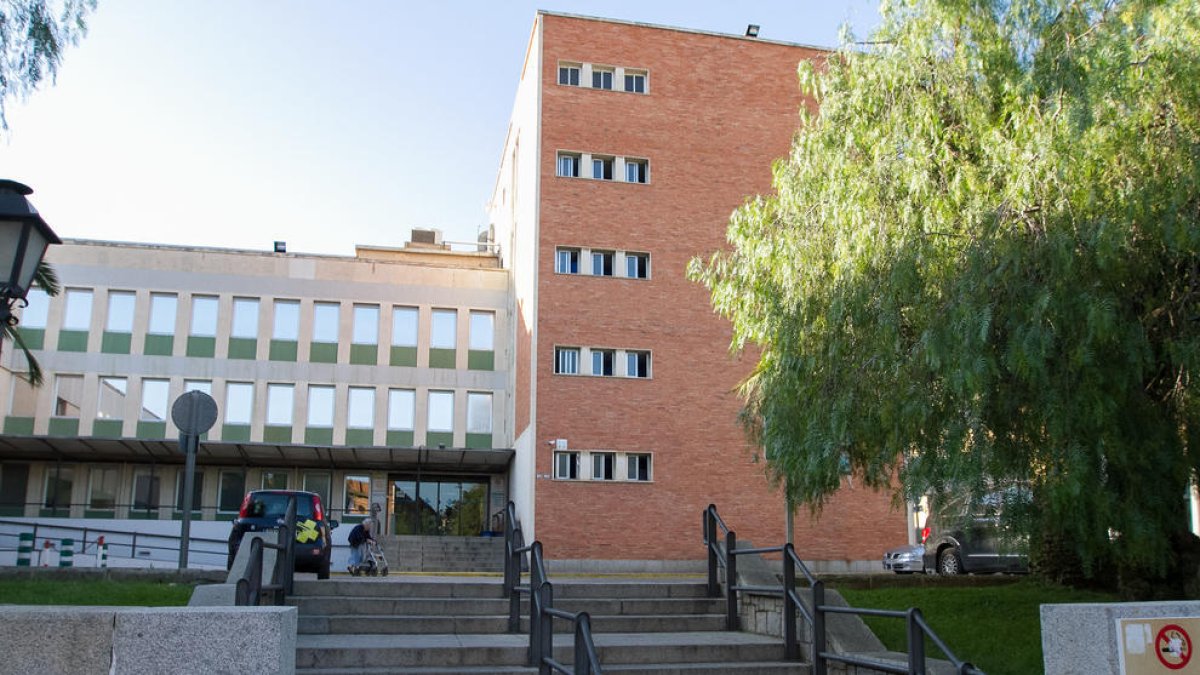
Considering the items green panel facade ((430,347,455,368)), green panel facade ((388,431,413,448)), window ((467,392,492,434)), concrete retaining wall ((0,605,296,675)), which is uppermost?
green panel facade ((430,347,455,368))

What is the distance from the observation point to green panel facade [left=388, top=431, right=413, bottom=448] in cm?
3622

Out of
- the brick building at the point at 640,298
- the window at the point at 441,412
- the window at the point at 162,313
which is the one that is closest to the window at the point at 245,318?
the window at the point at 162,313

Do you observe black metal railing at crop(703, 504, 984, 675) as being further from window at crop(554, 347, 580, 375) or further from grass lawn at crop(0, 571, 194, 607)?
window at crop(554, 347, 580, 375)

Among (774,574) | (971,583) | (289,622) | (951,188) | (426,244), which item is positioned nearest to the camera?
(289,622)

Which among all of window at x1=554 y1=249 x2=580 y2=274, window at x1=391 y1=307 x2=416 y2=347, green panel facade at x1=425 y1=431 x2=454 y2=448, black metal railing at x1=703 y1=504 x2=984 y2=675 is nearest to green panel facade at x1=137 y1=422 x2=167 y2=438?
window at x1=391 y1=307 x2=416 y2=347

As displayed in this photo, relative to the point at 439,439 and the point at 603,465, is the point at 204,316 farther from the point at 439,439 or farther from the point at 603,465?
the point at 603,465

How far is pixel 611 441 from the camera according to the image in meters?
29.8

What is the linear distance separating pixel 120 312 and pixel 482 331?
461 inches

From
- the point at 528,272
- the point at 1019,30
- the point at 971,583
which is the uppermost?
the point at 528,272

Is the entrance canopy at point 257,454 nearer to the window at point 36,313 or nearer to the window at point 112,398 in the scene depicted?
the window at point 112,398

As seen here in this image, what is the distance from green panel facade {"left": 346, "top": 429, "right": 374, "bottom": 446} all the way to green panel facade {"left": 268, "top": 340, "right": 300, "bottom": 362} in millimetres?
3114

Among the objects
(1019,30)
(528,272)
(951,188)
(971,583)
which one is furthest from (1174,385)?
(528,272)

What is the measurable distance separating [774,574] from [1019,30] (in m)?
6.21

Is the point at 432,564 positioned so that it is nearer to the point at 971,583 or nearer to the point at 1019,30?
the point at 971,583
